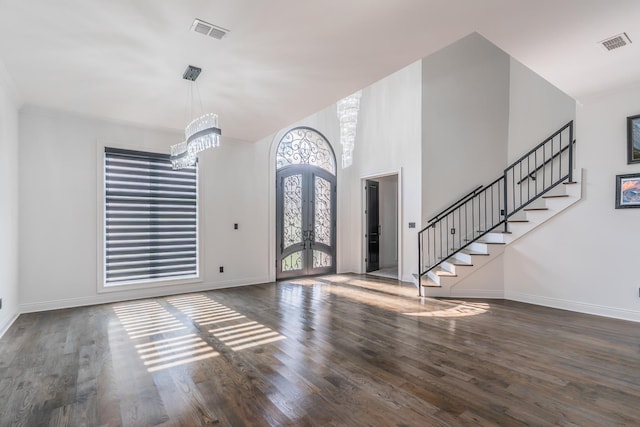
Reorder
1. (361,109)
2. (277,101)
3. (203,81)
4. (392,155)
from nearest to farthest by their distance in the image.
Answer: (203,81)
(277,101)
(392,155)
(361,109)

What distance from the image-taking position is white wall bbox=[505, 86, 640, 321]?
13.3ft

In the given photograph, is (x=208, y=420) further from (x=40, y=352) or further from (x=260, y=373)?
(x=40, y=352)

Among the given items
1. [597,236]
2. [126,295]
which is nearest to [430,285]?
[597,236]

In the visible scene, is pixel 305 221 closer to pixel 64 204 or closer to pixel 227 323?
pixel 227 323

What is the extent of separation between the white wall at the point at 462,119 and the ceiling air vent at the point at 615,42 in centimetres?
279

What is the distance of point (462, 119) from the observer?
5.92 metres

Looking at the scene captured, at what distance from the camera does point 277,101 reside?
13.7 feet

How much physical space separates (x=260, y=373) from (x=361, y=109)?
21.3 feet

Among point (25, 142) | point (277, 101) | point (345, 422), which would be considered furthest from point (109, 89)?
point (345, 422)

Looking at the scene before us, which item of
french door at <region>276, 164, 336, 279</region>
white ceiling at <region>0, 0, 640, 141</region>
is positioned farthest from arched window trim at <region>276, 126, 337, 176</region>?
white ceiling at <region>0, 0, 640, 141</region>

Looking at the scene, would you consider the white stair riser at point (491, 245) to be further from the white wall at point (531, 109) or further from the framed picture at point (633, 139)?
the white wall at point (531, 109)

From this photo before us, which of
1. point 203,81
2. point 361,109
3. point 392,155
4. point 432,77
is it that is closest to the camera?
point 203,81

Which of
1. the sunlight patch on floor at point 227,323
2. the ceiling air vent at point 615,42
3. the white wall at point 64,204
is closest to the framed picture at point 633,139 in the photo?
the ceiling air vent at point 615,42

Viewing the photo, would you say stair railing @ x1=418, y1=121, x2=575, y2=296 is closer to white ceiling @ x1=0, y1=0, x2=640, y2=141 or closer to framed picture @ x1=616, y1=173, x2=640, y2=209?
framed picture @ x1=616, y1=173, x2=640, y2=209
